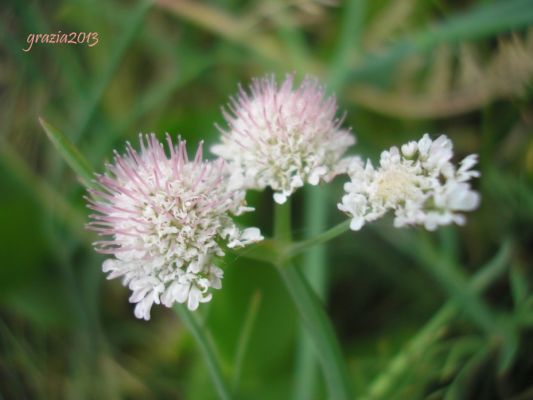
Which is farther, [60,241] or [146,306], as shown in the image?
[60,241]

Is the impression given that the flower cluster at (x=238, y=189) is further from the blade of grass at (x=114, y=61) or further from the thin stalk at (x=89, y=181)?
the blade of grass at (x=114, y=61)

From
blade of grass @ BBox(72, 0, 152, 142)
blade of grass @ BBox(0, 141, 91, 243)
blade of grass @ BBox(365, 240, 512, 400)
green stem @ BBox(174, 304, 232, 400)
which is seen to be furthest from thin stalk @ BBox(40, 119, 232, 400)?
blade of grass @ BBox(0, 141, 91, 243)

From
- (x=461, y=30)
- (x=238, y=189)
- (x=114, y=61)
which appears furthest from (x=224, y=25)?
(x=238, y=189)

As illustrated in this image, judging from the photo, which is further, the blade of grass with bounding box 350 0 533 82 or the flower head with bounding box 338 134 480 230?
the blade of grass with bounding box 350 0 533 82

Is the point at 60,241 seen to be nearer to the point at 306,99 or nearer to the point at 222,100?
the point at 222,100

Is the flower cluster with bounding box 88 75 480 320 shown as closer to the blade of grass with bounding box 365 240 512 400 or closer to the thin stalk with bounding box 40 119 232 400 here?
the thin stalk with bounding box 40 119 232 400

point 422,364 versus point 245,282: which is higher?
point 245,282

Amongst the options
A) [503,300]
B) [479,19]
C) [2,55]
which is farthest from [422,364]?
[2,55]
